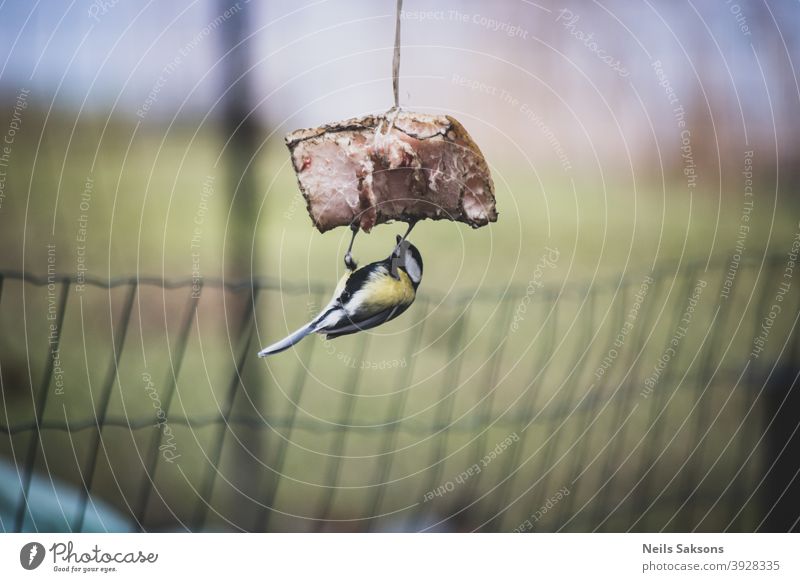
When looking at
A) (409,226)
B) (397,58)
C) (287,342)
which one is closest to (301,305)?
(287,342)

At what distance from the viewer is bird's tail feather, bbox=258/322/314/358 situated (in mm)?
869

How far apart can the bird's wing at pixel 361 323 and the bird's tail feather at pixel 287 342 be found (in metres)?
0.02

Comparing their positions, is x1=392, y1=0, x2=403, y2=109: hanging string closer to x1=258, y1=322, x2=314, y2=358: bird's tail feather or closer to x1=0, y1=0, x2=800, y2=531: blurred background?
x1=0, y1=0, x2=800, y2=531: blurred background

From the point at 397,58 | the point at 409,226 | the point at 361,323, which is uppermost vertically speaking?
the point at 397,58

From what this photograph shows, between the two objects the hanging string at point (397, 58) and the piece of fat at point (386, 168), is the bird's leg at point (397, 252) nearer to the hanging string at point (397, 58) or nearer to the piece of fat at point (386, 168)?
the piece of fat at point (386, 168)

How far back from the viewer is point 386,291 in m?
0.86

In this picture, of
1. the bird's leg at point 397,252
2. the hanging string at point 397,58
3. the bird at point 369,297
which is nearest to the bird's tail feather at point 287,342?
the bird at point 369,297

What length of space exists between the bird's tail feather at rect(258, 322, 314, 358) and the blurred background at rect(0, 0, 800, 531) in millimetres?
13

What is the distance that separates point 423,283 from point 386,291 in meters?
0.05

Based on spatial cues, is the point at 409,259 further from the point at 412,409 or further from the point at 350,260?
the point at 412,409

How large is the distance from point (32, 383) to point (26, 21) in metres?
0.40

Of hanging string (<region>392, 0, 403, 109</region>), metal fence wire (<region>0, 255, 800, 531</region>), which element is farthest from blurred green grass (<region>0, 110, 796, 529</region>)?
hanging string (<region>392, 0, 403, 109</region>)

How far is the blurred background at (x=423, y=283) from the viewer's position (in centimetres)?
84

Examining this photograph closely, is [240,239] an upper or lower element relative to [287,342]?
upper
